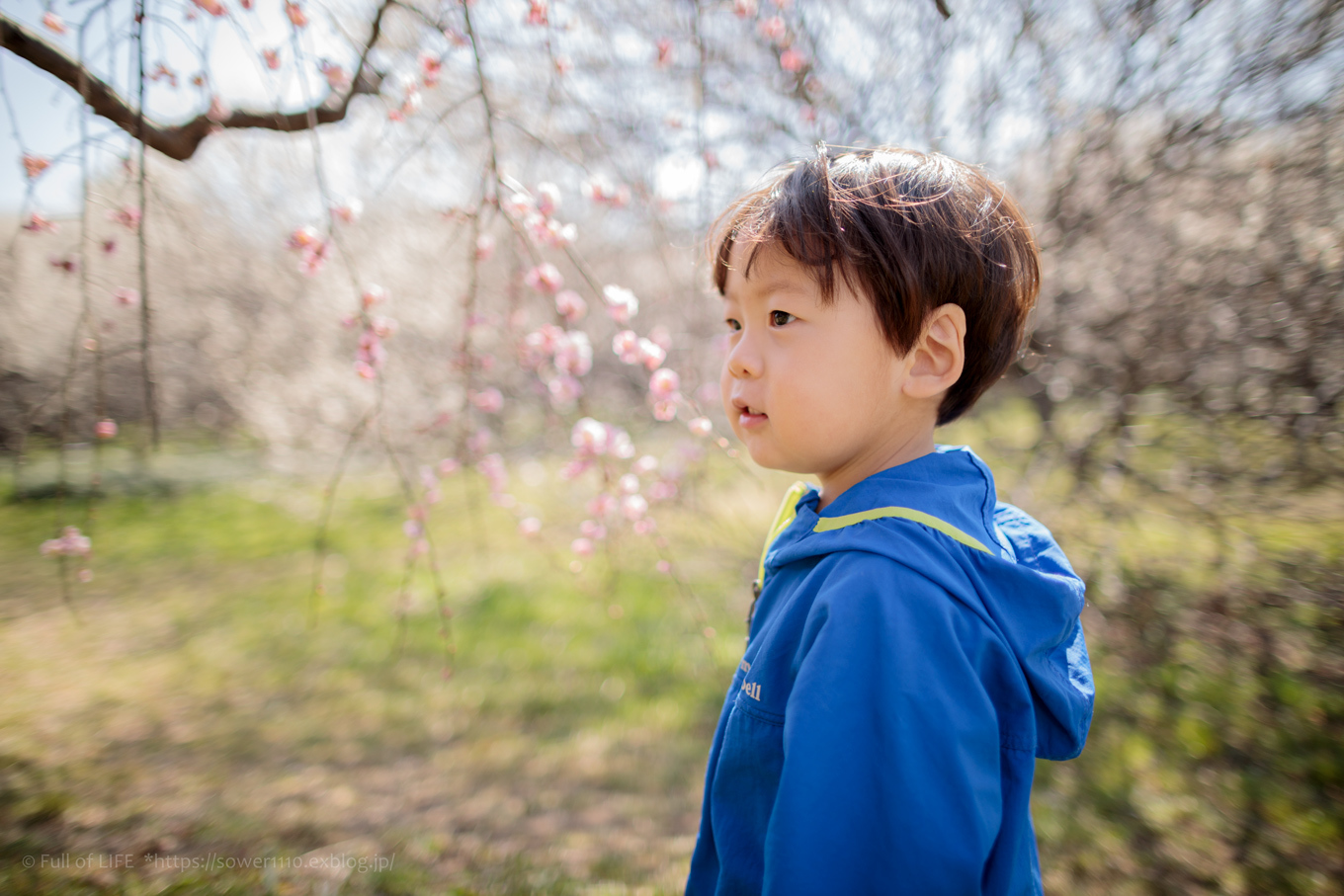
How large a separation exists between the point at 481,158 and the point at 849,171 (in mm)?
2733

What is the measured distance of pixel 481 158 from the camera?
10.9 ft

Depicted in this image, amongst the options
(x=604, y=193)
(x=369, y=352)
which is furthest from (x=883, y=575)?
(x=604, y=193)

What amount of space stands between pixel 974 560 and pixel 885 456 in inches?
8.3

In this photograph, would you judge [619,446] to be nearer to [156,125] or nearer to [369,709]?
[156,125]

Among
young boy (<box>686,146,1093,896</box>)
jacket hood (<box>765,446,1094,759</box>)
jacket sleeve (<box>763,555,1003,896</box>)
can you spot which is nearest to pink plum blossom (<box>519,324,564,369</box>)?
young boy (<box>686,146,1093,896</box>)

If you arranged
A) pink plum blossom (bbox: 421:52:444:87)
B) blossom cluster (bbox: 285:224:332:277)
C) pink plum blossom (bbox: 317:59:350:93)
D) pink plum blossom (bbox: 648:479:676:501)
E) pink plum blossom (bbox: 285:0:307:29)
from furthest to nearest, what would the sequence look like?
pink plum blossom (bbox: 648:479:676:501) → pink plum blossom (bbox: 421:52:444:87) → blossom cluster (bbox: 285:224:332:277) → pink plum blossom (bbox: 317:59:350:93) → pink plum blossom (bbox: 285:0:307:29)

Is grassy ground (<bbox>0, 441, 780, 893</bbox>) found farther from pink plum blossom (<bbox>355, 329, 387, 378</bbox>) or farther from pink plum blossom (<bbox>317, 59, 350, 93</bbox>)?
pink plum blossom (<bbox>317, 59, 350, 93</bbox>)

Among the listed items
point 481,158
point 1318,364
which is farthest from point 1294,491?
point 481,158

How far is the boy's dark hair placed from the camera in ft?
3.26

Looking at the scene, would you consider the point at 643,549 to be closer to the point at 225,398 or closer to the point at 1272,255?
the point at 1272,255

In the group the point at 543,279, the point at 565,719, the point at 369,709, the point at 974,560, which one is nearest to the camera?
the point at 974,560

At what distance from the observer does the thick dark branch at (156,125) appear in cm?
167

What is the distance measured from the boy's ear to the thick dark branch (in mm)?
1358

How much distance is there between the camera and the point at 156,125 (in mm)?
1856
